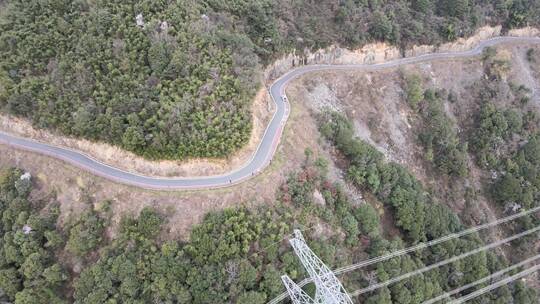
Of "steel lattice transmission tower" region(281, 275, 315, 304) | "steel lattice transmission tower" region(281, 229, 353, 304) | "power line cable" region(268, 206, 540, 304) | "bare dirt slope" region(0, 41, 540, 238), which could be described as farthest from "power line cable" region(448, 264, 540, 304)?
"steel lattice transmission tower" region(281, 275, 315, 304)

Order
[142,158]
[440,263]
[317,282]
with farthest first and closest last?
[440,263]
[142,158]
[317,282]

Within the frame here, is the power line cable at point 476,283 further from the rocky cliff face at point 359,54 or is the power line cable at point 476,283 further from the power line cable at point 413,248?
the rocky cliff face at point 359,54

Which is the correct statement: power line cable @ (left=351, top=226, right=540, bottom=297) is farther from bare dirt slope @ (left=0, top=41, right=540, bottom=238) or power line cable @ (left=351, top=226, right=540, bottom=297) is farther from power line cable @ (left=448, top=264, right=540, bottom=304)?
power line cable @ (left=448, top=264, right=540, bottom=304)

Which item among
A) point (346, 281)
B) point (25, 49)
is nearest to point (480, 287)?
point (346, 281)

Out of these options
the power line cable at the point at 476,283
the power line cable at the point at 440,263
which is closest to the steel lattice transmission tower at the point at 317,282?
the power line cable at the point at 440,263

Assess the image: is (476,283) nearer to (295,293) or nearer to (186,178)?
(295,293)

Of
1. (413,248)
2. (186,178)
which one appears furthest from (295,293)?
(413,248)
